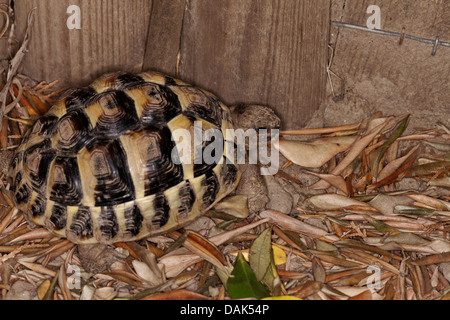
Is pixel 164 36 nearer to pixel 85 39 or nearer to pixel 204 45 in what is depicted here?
pixel 204 45

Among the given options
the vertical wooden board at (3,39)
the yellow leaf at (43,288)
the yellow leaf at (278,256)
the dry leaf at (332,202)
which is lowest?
the yellow leaf at (43,288)

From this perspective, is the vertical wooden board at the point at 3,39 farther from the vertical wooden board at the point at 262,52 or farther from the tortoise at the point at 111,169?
the vertical wooden board at the point at 262,52

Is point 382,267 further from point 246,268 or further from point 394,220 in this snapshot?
point 246,268

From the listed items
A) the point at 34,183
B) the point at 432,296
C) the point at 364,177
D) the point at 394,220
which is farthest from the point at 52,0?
the point at 432,296

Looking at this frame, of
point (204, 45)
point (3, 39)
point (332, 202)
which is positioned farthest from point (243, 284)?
point (3, 39)

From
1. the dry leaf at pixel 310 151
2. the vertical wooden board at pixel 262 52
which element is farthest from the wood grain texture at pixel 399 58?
the dry leaf at pixel 310 151

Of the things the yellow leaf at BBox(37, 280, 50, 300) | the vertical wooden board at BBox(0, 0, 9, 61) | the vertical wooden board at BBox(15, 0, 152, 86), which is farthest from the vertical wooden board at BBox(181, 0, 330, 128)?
the yellow leaf at BBox(37, 280, 50, 300)
